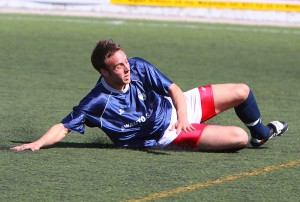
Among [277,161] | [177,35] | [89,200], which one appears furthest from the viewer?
[177,35]

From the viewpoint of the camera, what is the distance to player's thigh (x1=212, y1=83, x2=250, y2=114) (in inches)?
309

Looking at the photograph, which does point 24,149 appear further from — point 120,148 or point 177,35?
point 177,35

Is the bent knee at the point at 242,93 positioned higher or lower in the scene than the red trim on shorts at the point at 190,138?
higher

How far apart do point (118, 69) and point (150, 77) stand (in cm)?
34

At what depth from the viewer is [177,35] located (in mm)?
16578

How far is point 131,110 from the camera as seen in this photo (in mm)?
7527

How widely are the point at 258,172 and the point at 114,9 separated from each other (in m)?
12.5

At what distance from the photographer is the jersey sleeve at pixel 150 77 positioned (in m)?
7.51

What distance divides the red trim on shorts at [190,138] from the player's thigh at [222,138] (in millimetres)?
32

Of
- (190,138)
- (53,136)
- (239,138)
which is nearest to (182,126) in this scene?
(190,138)

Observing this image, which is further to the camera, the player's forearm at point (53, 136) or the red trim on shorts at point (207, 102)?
the red trim on shorts at point (207, 102)

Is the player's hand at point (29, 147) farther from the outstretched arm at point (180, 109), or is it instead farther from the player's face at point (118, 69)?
the outstretched arm at point (180, 109)

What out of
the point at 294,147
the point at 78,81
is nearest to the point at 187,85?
the point at 78,81

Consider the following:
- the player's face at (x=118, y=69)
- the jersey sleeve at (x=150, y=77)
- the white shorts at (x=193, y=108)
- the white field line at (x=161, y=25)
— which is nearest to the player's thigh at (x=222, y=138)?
the white shorts at (x=193, y=108)
